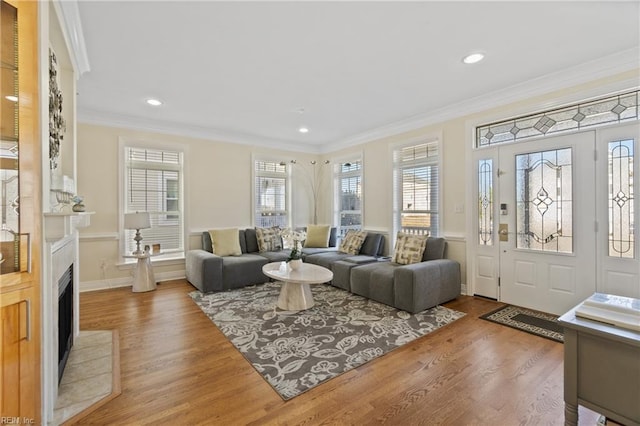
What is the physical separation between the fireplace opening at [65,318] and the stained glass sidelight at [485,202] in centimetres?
440

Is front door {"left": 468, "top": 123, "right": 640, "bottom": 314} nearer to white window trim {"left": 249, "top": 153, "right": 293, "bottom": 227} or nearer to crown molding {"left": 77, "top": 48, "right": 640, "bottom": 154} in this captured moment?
crown molding {"left": 77, "top": 48, "right": 640, "bottom": 154}

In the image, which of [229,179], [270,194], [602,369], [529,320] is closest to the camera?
[602,369]

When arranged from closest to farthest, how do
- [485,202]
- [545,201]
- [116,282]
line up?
[545,201]
[485,202]
[116,282]

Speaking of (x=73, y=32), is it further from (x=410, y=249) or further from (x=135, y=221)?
(x=410, y=249)

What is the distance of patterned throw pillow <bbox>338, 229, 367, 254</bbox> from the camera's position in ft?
16.3

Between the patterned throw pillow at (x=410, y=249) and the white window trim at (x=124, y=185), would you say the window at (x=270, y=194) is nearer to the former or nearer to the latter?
the white window trim at (x=124, y=185)

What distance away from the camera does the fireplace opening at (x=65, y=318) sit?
2035 millimetres

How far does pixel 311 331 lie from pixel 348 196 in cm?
366

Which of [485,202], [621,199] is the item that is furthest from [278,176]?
[621,199]

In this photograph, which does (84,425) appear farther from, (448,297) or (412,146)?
(412,146)

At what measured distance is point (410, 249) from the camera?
13.2ft

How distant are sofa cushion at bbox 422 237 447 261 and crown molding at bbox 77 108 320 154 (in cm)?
355

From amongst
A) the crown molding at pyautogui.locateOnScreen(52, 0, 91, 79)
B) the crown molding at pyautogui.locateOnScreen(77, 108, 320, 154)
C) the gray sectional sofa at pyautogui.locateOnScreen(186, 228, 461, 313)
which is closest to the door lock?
the gray sectional sofa at pyautogui.locateOnScreen(186, 228, 461, 313)

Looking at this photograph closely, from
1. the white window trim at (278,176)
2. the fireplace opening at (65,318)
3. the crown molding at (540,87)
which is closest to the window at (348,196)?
the white window trim at (278,176)
